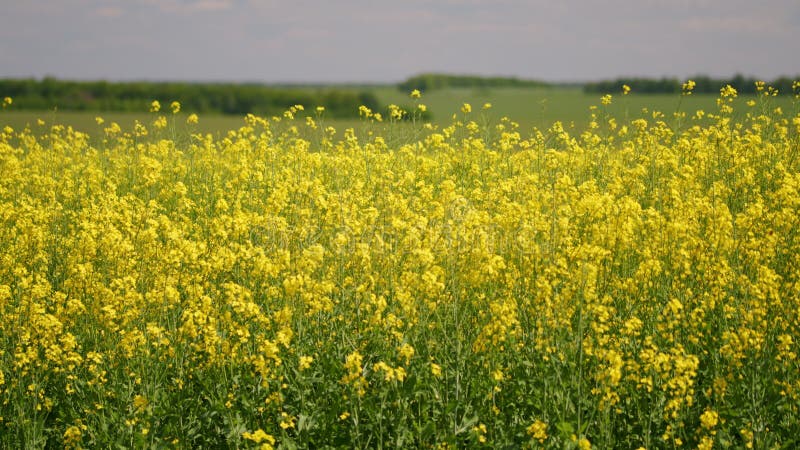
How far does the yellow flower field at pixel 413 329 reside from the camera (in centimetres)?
428

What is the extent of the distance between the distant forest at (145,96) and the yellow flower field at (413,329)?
2476 cm

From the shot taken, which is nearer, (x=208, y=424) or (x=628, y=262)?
(x=208, y=424)

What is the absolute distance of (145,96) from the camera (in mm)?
34156

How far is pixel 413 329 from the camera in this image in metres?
5.09

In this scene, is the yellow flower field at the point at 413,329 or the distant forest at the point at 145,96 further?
the distant forest at the point at 145,96

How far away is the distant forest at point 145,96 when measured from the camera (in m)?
32.0

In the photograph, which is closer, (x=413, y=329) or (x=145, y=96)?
(x=413, y=329)

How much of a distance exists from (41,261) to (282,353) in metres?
3.43

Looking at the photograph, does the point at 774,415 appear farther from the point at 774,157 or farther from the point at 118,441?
the point at 774,157

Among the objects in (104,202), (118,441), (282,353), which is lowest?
(118,441)

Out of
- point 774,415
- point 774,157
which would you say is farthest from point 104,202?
point 774,157

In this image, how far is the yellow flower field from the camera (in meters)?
4.28

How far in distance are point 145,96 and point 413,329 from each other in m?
32.1

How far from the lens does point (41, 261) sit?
6.95 meters
